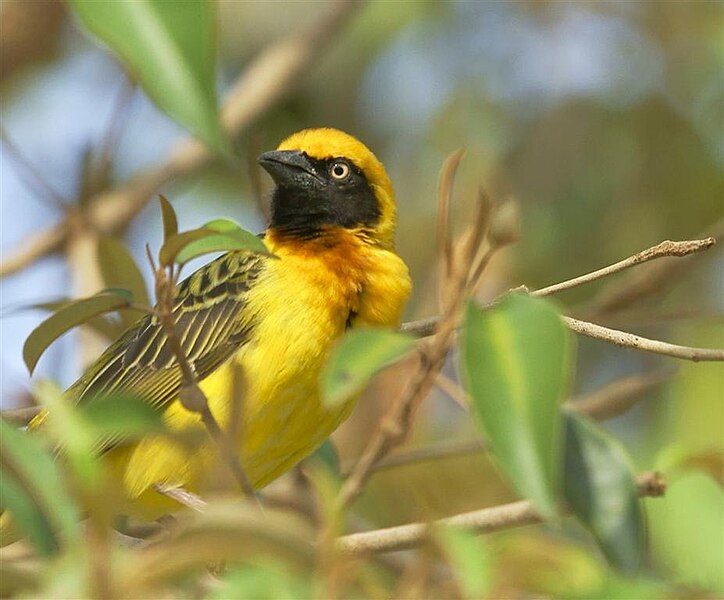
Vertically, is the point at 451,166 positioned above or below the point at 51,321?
above

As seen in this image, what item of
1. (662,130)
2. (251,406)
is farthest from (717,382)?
(251,406)

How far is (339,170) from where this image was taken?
13.3ft

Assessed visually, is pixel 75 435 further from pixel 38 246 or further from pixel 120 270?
pixel 38 246

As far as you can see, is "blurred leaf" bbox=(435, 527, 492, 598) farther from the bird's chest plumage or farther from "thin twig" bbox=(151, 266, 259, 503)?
the bird's chest plumage

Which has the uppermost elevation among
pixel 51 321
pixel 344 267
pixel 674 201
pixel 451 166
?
pixel 451 166

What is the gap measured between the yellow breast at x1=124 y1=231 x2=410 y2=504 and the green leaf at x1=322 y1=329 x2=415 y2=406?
4.78ft

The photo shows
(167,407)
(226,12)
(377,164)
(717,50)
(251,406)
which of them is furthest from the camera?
(226,12)

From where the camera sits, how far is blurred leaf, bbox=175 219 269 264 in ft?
6.49

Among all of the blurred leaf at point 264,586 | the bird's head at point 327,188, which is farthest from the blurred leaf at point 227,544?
the bird's head at point 327,188

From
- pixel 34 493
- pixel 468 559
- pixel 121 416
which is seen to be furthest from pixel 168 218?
pixel 468 559

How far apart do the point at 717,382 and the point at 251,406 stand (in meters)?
2.50

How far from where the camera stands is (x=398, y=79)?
6500mm

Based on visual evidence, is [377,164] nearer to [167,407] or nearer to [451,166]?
[167,407]

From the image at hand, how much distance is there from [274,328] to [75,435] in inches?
69.7
